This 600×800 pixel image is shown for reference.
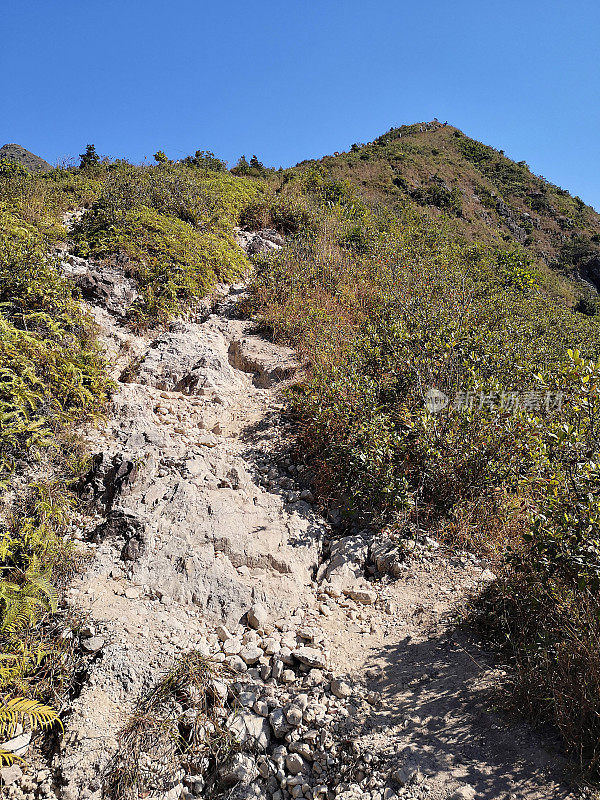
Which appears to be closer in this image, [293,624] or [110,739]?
[110,739]

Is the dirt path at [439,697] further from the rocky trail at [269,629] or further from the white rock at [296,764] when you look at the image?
the white rock at [296,764]

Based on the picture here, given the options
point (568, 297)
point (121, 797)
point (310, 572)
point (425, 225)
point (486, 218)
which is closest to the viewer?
point (121, 797)

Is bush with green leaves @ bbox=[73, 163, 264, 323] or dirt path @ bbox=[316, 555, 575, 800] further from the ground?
bush with green leaves @ bbox=[73, 163, 264, 323]

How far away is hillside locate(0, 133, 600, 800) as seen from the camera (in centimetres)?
274

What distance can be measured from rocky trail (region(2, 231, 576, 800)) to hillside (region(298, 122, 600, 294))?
18.3 metres

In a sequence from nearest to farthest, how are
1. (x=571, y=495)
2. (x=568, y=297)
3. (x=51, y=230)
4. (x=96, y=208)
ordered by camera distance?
(x=571, y=495), (x=51, y=230), (x=96, y=208), (x=568, y=297)

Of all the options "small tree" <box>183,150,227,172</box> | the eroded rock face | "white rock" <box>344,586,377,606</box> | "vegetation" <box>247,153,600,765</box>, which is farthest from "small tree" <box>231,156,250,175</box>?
"white rock" <box>344,586,377,606</box>

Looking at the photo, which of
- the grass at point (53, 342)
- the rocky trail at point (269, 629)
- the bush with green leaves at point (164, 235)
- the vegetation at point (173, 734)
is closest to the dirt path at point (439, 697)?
the rocky trail at point (269, 629)

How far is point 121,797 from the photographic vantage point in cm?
261

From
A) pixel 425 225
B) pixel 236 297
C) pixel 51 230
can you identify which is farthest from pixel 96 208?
pixel 425 225

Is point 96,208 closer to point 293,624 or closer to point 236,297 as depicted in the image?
Result: point 236,297

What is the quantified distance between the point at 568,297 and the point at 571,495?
20590 millimetres

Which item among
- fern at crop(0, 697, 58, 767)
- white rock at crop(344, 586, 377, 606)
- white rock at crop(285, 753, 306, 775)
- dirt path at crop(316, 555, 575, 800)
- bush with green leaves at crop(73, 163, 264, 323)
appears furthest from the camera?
bush with green leaves at crop(73, 163, 264, 323)

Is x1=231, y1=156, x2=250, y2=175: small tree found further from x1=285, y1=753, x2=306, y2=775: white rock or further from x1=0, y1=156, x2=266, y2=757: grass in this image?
x1=285, y1=753, x2=306, y2=775: white rock
